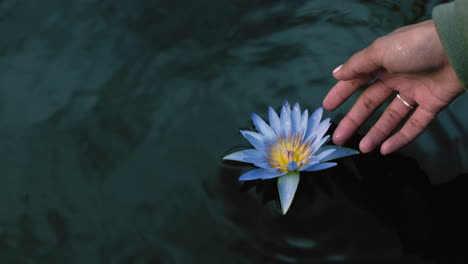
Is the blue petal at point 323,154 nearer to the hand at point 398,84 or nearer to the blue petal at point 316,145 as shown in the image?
the blue petal at point 316,145

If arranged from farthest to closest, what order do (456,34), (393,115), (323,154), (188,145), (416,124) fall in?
(188,145) → (393,115) → (416,124) → (323,154) → (456,34)

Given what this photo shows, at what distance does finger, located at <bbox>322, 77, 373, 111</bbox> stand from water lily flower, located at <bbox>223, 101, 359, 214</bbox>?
15cm

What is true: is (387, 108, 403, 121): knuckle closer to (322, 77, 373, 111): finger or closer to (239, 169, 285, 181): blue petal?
(322, 77, 373, 111): finger

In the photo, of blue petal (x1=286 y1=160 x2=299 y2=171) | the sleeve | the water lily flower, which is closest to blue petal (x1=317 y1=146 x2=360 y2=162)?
the water lily flower

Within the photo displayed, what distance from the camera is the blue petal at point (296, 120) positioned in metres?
2.72

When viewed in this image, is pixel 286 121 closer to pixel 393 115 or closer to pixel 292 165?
pixel 292 165

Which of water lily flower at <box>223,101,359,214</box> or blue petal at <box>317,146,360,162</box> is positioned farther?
blue petal at <box>317,146,360,162</box>

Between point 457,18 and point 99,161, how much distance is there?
212cm

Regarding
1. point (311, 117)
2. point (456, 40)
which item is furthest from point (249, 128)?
point (456, 40)

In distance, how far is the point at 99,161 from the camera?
2.84 metres

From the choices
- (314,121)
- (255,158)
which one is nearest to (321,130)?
(314,121)

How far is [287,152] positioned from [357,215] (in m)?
0.51

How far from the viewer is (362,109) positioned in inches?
109

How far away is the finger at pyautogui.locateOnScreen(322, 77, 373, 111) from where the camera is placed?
9.04ft
